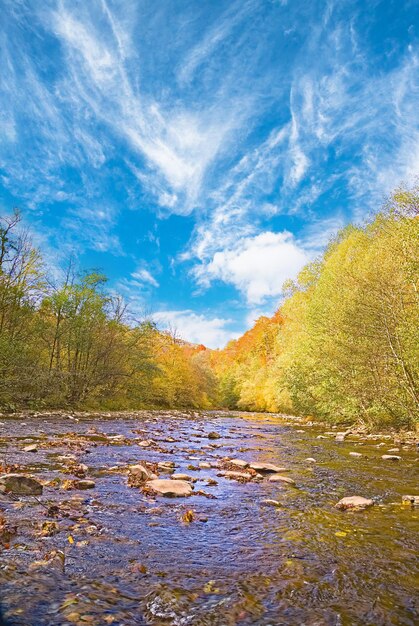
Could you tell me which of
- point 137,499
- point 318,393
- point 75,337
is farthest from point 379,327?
point 75,337

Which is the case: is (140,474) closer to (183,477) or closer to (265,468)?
(183,477)

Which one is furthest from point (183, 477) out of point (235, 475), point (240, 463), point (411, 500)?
point (411, 500)

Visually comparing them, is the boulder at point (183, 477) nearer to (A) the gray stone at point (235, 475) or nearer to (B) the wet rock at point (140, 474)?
(B) the wet rock at point (140, 474)

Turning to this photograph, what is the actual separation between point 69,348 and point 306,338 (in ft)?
59.6

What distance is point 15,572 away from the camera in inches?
121

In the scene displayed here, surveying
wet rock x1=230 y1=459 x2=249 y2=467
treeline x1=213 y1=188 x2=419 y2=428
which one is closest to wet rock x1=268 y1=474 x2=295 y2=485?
wet rock x1=230 y1=459 x2=249 y2=467

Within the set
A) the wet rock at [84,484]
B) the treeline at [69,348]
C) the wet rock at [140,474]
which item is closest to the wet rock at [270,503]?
the wet rock at [140,474]

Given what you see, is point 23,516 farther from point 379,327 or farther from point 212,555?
point 379,327

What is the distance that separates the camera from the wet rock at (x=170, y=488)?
617 cm

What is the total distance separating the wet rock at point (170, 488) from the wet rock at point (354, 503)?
7.76 ft

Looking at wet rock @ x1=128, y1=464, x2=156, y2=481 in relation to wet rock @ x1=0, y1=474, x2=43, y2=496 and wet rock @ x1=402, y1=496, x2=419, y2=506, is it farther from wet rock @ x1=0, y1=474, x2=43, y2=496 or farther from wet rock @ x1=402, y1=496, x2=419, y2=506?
wet rock @ x1=402, y1=496, x2=419, y2=506

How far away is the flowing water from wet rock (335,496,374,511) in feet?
0.56

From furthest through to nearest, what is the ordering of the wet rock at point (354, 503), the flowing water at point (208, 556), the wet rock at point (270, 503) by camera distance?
the wet rock at point (270, 503), the wet rock at point (354, 503), the flowing water at point (208, 556)

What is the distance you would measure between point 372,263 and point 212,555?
673 inches
